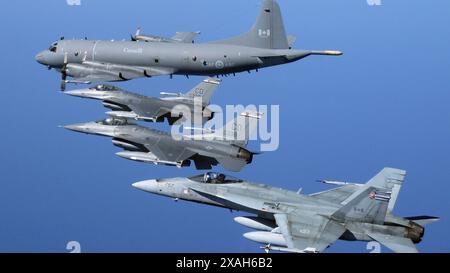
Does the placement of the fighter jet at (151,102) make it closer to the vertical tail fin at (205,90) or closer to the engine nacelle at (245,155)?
the vertical tail fin at (205,90)

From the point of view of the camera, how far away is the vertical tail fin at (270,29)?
3546 inches

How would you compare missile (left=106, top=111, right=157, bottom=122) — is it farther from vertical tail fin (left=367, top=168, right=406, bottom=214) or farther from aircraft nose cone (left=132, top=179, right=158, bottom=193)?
vertical tail fin (left=367, top=168, right=406, bottom=214)

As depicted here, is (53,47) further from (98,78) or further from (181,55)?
(181,55)

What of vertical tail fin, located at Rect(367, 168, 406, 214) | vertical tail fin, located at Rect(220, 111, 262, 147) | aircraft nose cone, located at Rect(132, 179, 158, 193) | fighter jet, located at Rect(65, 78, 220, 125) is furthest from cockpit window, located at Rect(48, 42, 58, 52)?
vertical tail fin, located at Rect(367, 168, 406, 214)

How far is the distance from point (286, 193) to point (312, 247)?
508 cm

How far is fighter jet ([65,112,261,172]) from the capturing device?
256ft

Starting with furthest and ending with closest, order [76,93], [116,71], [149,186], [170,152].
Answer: [116,71], [76,93], [170,152], [149,186]

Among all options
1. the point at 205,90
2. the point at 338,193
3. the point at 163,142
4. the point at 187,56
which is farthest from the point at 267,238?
the point at 187,56

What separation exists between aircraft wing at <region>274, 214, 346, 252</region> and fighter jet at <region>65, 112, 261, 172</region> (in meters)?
7.93

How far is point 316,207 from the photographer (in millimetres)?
71875

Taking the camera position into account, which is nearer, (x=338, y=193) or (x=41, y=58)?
(x=338, y=193)

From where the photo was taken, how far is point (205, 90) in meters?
87.8

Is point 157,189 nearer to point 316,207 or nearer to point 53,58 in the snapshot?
point 316,207

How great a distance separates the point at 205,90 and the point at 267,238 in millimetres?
20188
